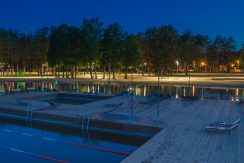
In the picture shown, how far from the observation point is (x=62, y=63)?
54.0 meters

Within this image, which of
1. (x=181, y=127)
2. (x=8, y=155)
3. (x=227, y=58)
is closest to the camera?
(x=8, y=155)

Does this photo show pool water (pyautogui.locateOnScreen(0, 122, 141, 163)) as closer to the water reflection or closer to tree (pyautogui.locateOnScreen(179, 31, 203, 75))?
the water reflection

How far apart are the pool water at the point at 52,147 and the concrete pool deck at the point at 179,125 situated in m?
1.11

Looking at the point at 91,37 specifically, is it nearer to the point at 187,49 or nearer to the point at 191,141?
the point at 187,49

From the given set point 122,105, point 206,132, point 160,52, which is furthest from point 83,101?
point 160,52

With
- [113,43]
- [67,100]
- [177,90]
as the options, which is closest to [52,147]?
[67,100]

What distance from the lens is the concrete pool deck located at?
7820mm

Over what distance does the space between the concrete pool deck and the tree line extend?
2072 cm

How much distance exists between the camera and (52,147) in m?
11.4

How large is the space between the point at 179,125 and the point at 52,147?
5.35m

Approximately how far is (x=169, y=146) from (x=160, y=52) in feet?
187

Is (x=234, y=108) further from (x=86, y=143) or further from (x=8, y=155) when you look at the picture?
(x=8, y=155)

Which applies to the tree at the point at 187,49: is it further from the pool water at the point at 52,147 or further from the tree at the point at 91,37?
the pool water at the point at 52,147

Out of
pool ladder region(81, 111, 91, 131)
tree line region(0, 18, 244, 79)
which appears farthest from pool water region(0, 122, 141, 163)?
tree line region(0, 18, 244, 79)
